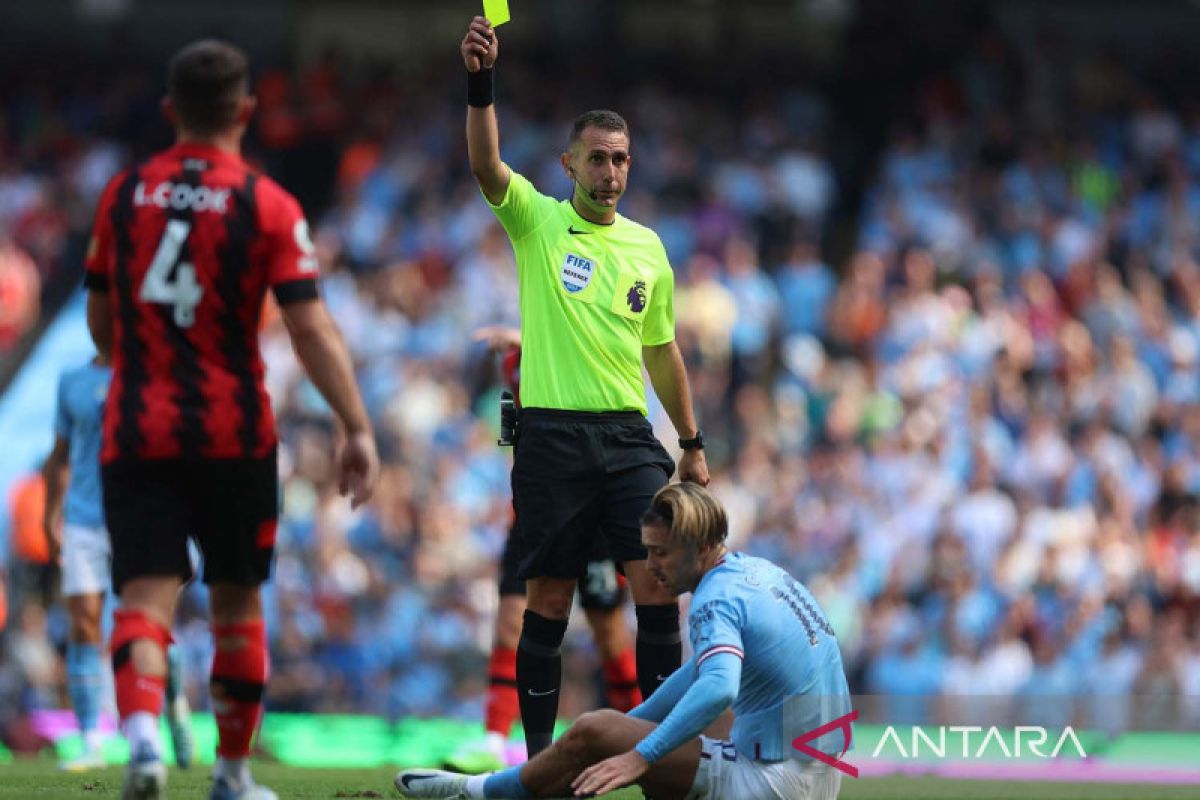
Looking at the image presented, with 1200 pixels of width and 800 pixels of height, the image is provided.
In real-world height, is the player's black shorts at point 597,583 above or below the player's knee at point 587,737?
above

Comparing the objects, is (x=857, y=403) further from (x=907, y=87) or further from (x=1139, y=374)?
(x=907, y=87)

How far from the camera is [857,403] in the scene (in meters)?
18.3

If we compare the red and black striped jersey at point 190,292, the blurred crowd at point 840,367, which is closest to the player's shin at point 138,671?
the red and black striped jersey at point 190,292

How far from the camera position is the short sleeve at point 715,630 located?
656cm

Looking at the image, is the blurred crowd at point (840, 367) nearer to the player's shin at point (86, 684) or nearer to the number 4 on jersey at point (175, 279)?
the player's shin at point (86, 684)

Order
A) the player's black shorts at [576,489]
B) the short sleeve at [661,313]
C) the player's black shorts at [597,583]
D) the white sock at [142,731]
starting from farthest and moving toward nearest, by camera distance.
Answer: the player's black shorts at [597,583] < the short sleeve at [661,313] < the player's black shorts at [576,489] < the white sock at [142,731]

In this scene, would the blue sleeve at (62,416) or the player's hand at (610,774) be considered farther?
the blue sleeve at (62,416)

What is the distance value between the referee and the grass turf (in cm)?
84

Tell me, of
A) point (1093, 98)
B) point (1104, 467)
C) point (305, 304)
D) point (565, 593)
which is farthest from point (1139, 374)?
point (305, 304)

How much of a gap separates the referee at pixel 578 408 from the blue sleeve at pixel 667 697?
0.96 metres

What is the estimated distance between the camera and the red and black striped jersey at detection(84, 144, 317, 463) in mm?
6262

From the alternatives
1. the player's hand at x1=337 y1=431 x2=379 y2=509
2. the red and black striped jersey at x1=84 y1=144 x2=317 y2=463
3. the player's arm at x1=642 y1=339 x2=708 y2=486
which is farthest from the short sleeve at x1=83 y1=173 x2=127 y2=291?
the player's arm at x1=642 y1=339 x2=708 y2=486

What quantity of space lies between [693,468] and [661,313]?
0.70 metres

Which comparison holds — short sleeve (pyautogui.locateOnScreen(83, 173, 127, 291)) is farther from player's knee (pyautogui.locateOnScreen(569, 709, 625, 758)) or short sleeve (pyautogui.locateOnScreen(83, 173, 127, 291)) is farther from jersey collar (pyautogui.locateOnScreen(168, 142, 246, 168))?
player's knee (pyautogui.locateOnScreen(569, 709, 625, 758))
